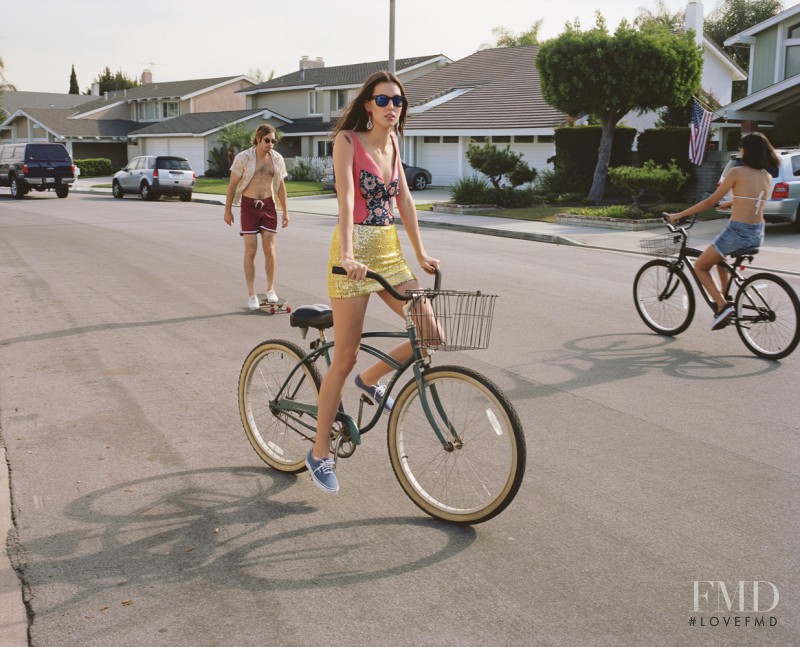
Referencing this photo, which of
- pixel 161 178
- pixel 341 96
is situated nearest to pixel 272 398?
pixel 161 178

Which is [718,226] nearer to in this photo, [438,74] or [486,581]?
[486,581]

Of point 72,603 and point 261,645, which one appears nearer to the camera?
point 261,645

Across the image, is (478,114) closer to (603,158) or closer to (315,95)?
(603,158)

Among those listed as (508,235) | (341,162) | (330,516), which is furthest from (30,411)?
(508,235)

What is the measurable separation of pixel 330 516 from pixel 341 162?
1.72 metres

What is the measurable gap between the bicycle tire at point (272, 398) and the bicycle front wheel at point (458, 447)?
0.63 m

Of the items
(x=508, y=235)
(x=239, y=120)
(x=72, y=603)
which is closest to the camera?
(x=72, y=603)

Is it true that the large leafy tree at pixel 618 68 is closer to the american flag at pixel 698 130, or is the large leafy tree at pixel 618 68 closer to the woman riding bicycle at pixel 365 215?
the american flag at pixel 698 130

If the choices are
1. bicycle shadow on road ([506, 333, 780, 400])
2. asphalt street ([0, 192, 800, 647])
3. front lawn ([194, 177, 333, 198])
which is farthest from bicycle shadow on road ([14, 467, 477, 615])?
front lawn ([194, 177, 333, 198])

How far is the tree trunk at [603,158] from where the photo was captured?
28.3 m

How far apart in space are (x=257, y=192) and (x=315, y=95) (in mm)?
48989

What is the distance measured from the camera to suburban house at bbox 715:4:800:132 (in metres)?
29.6

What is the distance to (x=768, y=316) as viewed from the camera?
785 centimetres

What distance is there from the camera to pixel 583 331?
29.8 ft
